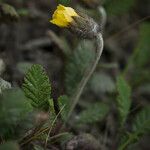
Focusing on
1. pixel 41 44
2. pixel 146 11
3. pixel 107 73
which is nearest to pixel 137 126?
pixel 107 73

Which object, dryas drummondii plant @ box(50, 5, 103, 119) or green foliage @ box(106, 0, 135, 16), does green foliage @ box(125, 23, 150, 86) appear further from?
dryas drummondii plant @ box(50, 5, 103, 119)

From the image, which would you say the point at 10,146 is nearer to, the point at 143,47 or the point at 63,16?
the point at 63,16

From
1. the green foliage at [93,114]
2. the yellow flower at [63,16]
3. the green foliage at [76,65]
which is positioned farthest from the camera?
the green foliage at [76,65]

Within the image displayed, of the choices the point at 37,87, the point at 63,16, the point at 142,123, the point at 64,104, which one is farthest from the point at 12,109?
the point at 142,123

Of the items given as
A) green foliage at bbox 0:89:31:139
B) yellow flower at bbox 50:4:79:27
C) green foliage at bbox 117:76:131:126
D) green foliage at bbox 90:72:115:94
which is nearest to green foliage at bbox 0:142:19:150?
green foliage at bbox 0:89:31:139

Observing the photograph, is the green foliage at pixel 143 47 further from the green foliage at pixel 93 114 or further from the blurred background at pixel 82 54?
the green foliage at pixel 93 114

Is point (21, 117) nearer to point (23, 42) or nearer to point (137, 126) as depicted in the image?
point (137, 126)

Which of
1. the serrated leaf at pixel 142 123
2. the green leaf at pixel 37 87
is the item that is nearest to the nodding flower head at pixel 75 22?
the green leaf at pixel 37 87
